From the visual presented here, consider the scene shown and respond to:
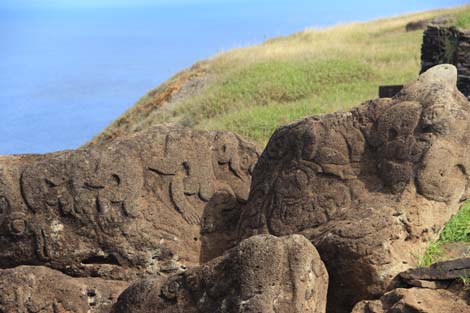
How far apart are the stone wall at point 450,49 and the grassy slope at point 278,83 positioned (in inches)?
17.6

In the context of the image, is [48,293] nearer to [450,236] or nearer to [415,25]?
[450,236]

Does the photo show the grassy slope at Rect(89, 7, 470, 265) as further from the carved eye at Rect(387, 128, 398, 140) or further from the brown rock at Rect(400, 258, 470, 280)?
the brown rock at Rect(400, 258, 470, 280)

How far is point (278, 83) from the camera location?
19.2m

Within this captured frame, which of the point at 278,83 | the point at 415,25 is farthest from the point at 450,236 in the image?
the point at 415,25

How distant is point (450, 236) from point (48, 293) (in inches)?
95.5

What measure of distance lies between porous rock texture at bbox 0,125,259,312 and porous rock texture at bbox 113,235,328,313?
98 centimetres

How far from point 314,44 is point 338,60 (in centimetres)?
347

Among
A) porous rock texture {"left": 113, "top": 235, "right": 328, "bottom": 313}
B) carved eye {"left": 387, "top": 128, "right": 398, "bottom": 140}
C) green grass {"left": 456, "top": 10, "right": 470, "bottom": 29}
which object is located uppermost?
green grass {"left": 456, "top": 10, "right": 470, "bottom": 29}

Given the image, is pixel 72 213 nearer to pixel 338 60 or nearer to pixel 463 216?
pixel 463 216

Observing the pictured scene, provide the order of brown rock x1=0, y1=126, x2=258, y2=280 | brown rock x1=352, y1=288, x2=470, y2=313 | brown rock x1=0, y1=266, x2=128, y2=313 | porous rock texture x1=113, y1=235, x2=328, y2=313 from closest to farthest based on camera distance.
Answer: porous rock texture x1=113, y1=235, x2=328, y2=313
brown rock x1=352, y1=288, x2=470, y2=313
brown rock x1=0, y1=266, x2=128, y2=313
brown rock x1=0, y1=126, x2=258, y2=280

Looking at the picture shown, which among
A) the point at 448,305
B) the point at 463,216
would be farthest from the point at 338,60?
the point at 448,305

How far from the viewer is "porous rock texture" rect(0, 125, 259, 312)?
225 inches

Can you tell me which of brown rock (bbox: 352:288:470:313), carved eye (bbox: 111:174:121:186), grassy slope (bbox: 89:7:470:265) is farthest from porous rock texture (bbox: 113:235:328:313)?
grassy slope (bbox: 89:7:470:265)

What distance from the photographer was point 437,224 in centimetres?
514
